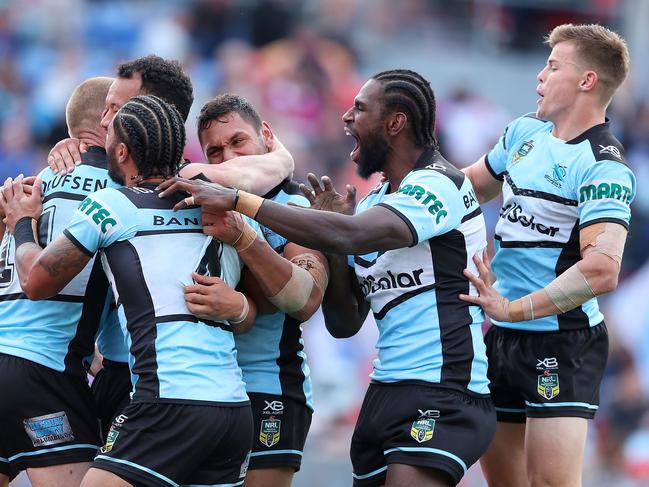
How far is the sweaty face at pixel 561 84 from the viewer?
5.97 meters

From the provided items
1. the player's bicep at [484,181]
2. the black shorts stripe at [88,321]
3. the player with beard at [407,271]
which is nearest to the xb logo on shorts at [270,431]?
the player with beard at [407,271]

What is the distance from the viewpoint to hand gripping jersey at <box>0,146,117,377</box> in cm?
543

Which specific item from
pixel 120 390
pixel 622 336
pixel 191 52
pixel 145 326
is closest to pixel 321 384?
pixel 622 336

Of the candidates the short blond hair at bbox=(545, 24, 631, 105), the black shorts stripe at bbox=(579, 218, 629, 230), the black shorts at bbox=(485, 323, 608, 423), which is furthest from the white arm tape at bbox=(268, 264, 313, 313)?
the short blond hair at bbox=(545, 24, 631, 105)

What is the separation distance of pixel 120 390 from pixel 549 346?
2.21 m

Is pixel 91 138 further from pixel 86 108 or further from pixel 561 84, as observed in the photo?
pixel 561 84

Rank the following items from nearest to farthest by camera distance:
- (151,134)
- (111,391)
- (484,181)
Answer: (151,134), (111,391), (484,181)

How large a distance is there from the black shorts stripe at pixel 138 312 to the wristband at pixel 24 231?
558 millimetres

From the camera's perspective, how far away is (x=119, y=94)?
5.66m

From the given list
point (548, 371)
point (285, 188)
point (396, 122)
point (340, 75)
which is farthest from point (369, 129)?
point (340, 75)

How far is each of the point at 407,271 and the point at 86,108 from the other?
6.15 ft

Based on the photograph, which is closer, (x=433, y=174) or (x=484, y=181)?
(x=433, y=174)

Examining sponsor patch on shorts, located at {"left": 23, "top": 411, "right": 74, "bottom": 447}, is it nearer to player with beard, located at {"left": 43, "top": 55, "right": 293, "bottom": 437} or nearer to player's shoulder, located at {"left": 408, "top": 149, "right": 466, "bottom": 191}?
player with beard, located at {"left": 43, "top": 55, "right": 293, "bottom": 437}

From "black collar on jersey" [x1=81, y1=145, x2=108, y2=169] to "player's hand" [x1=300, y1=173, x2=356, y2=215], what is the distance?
3.28 ft
